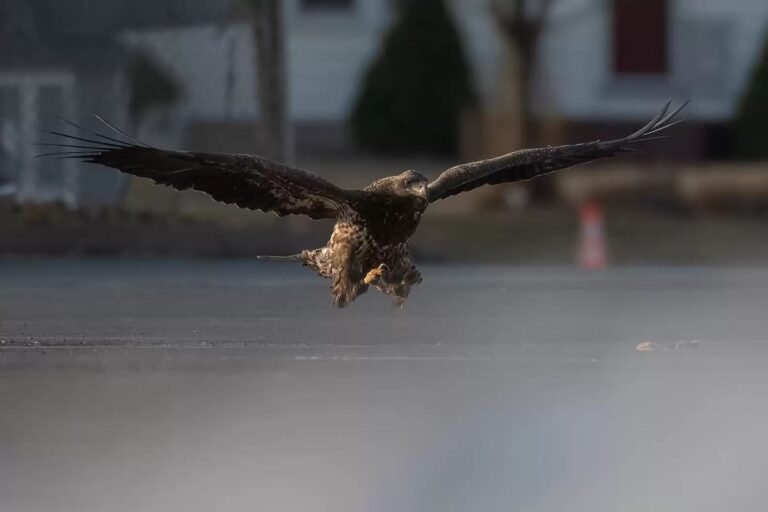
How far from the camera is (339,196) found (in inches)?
355

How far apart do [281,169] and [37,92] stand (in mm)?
8735

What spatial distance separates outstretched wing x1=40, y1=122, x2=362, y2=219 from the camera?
27.5 ft

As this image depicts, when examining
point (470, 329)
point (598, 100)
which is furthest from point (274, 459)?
point (598, 100)

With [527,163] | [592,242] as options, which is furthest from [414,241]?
[527,163]

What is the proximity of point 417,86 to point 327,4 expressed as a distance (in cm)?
297

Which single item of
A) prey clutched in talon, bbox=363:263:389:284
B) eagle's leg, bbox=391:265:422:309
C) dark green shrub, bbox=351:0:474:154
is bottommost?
eagle's leg, bbox=391:265:422:309

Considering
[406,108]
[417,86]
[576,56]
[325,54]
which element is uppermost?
[325,54]

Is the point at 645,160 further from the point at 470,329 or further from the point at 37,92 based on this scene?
the point at 470,329

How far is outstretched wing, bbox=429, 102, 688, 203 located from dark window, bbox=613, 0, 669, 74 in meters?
17.4

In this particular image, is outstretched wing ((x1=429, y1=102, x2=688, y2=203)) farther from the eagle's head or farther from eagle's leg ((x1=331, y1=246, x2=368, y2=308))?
eagle's leg ((x1=331, y1=246, x2=368, y2=308))

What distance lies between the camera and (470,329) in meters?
9.79

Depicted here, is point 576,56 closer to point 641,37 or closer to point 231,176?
point 641,37

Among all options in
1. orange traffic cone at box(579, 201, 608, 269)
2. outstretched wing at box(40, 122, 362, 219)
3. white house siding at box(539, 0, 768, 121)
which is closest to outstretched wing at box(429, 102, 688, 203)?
outstretched wing at box(40, 122, 362, 219)

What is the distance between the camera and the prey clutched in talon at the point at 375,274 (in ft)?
30.1
